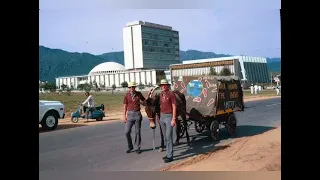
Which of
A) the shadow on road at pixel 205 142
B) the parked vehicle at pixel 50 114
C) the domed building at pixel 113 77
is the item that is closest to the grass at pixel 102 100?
the domed building at pixel 113 77

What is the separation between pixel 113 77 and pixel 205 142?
20.7 meters

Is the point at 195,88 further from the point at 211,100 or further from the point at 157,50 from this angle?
the point at 157,50

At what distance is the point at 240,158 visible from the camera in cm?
816

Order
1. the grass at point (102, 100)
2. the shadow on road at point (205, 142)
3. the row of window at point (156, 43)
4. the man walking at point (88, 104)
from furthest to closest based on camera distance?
1. the grass at point (102, 100)
2. the row of window at point (156, 43)
3. the man walking at point (88, 104)
4. the shadow on road at point (205, 142)

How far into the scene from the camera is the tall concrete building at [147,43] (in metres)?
13.6

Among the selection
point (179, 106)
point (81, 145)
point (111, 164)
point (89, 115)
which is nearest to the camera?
point (111, 164)

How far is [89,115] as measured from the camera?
53.3 feet

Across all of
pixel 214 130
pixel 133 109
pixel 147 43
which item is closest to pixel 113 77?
pixel 147 43

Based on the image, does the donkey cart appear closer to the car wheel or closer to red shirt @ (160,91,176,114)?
red shirt @ (160,91,176,114)

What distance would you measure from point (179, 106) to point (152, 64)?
48.4 ft

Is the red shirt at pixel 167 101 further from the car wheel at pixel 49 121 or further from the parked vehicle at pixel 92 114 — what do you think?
the parked vehicle at pixel 92 114

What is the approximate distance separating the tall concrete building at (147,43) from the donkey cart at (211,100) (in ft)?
7.73
